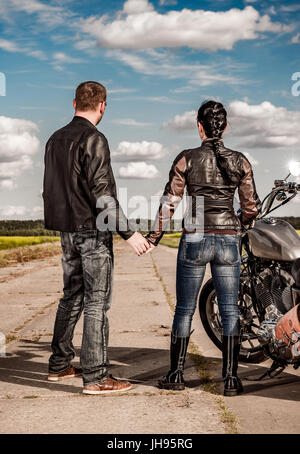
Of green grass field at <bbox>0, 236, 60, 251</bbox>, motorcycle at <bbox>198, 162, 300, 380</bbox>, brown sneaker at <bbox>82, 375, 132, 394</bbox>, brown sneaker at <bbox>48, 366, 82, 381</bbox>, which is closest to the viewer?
motorcycle at <bbox>198, 162, 300, 380</bbox>

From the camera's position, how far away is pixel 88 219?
4.50m

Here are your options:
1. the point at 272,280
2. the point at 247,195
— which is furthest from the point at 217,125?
the point at 272,280

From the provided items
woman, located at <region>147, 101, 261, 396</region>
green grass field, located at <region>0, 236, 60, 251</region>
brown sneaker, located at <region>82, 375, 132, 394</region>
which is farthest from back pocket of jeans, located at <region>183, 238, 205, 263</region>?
green grass field, located at <region>0, 236, 60, 251</region>

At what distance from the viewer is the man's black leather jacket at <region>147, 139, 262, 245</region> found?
14.5 feet

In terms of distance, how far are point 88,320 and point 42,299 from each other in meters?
5.73

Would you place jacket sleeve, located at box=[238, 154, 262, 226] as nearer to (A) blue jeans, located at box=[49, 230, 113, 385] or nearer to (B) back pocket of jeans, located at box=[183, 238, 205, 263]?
(B) back pocket of jeans, located at box=[183, 238, 205, 263]

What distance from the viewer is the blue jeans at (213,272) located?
14.6 feet

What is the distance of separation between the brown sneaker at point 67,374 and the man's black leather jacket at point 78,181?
46.3 inches

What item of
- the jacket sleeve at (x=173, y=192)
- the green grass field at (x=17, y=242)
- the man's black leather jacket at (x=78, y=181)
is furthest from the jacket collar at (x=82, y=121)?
the green grass field at (x=17, y=242)

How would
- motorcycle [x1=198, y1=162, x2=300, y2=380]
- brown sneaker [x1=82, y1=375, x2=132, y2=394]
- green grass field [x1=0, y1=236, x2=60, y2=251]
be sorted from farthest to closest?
1. green grass field [x1=0, y1=236, x2=60, y2=251]
2. brown sneaker [x1=82, y1=375, x2=132, y2=394]
3. motorcycle [x1=198, y1=162, x2=300, y2=380]

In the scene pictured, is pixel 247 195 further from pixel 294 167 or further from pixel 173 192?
pixel 173 192

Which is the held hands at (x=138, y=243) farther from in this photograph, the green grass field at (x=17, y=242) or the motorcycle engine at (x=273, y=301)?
the green grass field at (x=17, y=242)

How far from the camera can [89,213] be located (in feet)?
14.8

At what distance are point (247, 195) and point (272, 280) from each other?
0.73 m
